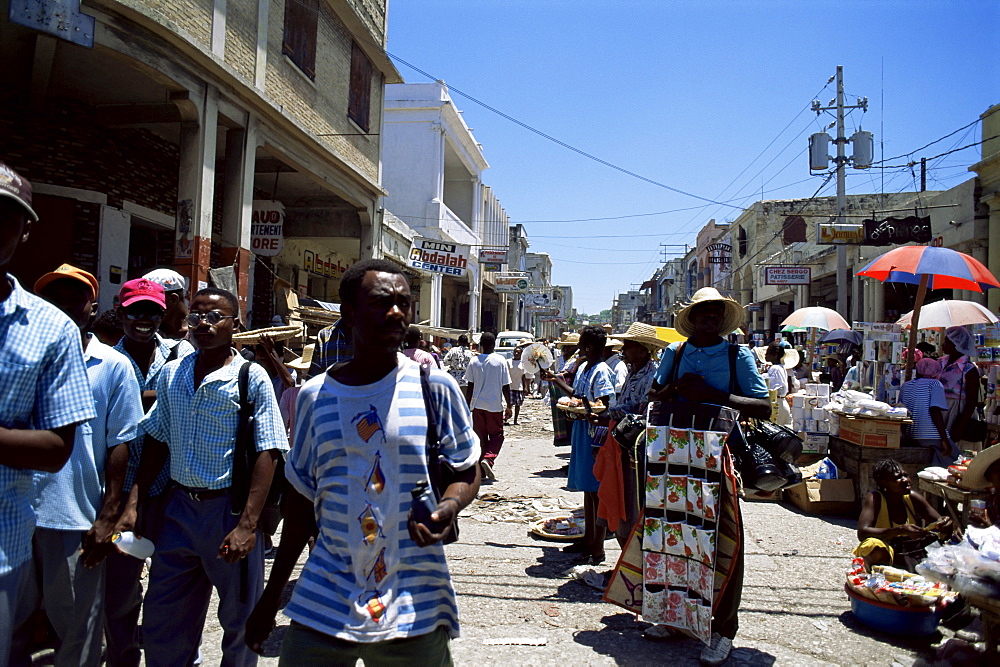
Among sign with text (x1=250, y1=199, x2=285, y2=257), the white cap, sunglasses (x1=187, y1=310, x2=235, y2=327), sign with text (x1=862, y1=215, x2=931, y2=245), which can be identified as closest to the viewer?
sunglasses (x1=187, y1=310, x2=235, y2=327)

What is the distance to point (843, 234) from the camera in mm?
19500

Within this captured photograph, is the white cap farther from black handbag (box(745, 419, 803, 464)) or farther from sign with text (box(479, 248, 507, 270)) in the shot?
sign with text (box(479, 248, 507, 270))

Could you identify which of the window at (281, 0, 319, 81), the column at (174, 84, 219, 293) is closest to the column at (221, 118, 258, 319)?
the column at (174, 84, 219, 293)

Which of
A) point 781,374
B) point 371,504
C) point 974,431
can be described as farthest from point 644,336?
point 781,374

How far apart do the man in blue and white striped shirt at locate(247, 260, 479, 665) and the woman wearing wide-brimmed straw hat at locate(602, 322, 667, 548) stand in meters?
2.66

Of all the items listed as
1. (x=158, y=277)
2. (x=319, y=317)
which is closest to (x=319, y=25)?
(x=319, y=317)

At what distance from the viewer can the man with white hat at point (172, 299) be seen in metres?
3.83

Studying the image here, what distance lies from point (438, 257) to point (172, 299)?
51.6 ft

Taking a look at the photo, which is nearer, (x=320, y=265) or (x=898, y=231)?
(x=898, y=231)

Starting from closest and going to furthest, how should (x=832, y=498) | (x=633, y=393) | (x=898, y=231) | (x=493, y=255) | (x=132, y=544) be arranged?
1. (x=132, y=544)
2. (x=633, y=393)
3. (x=832, y=498)
4. (x=898, y=231)
5. (x=493, y=255)

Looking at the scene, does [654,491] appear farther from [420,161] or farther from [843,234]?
[420,161]

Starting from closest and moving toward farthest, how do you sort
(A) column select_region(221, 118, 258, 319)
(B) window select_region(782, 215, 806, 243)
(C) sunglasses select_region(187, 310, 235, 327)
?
1. (C) sunglasses select_region(187, 310, 235, 327)
2. (A) column select_region(221, 118, 258, 319)
3. (B) window select_region(782, 215, 806, 243)

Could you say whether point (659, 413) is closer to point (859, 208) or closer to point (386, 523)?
point (386, 523)

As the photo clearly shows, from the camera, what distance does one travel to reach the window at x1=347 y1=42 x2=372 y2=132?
1512cm
